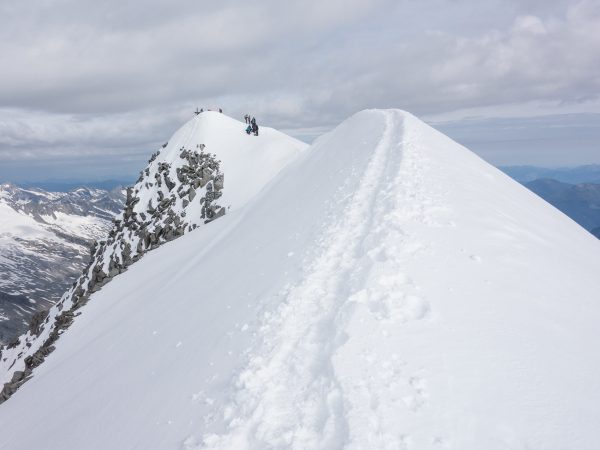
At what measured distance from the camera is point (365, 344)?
22.1 ft

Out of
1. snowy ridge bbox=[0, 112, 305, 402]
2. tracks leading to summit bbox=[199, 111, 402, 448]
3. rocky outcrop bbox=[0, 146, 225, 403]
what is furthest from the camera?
Result: snowy ridge bbox=[0, 112, 305, 402]

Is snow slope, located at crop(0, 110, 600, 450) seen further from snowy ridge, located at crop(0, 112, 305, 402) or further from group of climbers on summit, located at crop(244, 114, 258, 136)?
group of climbers on summit, located at crop(244, 114, 258, 136)

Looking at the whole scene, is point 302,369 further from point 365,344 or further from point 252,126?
point 252,126

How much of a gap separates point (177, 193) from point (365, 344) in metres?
48.9

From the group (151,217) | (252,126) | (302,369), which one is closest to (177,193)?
(151,217)

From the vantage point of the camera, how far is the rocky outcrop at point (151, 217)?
42844mm

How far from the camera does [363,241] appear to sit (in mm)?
10555

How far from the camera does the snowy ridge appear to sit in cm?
4362

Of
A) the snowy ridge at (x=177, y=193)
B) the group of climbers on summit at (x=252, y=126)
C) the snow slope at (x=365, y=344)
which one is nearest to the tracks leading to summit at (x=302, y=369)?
the snow slope at (x=365, y=344)

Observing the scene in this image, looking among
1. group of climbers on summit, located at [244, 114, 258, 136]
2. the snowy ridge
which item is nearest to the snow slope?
the snowy ridge

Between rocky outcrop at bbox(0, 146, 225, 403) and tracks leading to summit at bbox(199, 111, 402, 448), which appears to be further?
rocky outcrop at bbox(0, 146, 225, 403)

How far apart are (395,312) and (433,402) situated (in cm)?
208

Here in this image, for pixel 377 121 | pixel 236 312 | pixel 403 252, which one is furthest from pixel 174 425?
pixel 377 121

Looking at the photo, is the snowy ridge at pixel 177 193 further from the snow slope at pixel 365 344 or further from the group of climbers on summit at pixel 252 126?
the snow slope at pixel 365 344
